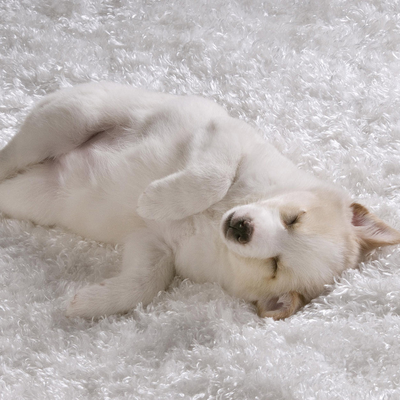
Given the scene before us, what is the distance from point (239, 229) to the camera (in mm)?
2227

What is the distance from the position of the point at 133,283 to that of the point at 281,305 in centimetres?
62

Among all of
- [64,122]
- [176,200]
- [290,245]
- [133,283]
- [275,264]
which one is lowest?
[133,283]

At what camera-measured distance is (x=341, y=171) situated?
2.93 meters

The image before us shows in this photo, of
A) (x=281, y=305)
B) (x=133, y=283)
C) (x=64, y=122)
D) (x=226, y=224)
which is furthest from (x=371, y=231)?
(x=64, y=122)

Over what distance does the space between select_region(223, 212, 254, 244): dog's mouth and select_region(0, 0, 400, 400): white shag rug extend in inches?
10.4

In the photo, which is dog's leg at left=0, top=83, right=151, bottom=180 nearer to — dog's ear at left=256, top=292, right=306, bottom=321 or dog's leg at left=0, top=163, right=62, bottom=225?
dog's leg at left=0, top=163, right=62, bottom=225

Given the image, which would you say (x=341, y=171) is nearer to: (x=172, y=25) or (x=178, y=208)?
(x=178, y=208)

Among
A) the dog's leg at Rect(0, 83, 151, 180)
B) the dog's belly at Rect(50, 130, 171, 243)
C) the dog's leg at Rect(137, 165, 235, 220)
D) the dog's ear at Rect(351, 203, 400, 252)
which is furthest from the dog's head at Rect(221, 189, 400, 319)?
the dog's leg at Rect(0, 83, 151, 180)

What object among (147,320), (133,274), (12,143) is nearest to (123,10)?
(12,143)

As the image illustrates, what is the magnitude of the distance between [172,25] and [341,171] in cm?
165

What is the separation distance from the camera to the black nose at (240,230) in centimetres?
221

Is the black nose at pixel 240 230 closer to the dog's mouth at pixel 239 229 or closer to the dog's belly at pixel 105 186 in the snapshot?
the dog's mouth at pixel 239 229

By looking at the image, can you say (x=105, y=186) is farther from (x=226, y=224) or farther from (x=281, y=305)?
(x=281, y=305)

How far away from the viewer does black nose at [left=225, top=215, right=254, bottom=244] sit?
7.27 feet
